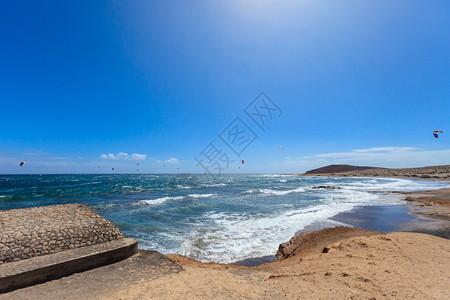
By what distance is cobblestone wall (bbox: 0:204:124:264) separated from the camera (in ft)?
15.7

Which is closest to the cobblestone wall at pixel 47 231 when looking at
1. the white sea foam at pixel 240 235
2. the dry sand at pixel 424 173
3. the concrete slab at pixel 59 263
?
the concrete slab at pixel 59 263

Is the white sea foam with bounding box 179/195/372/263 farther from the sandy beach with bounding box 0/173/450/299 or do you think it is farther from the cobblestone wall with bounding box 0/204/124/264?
the cobblestone wall with bounding box 0/204/124/264

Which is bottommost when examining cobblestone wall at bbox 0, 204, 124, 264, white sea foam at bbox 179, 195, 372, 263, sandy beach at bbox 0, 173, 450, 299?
white sea foam at bbox 179, 195, 372, 263

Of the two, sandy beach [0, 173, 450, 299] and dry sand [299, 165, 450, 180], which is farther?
dry sand [299, 165, 450, 180]

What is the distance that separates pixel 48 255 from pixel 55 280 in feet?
2.47

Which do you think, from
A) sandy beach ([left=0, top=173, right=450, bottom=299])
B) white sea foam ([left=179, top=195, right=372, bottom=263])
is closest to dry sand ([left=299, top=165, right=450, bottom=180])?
white sea foam ([left=179, top=195, right=372, bottom=263])

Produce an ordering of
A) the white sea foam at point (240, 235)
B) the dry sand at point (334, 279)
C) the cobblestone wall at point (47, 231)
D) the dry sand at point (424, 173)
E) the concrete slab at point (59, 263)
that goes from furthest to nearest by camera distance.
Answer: the dry sand at point (424, 173), the white sea foam at point (240, 235), the cobblestone wall at point (47, 231), the concrete slab at point (59, 263), the dry sand at point (334, 279)

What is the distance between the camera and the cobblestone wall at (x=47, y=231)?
4.79m

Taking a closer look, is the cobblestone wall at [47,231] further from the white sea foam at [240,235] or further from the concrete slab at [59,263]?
the white sea foam at [240,235]

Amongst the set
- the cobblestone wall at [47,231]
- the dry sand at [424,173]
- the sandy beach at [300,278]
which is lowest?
A: the sandy beach at [300,278]

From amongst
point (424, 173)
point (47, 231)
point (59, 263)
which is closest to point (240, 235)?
point (59, 263)

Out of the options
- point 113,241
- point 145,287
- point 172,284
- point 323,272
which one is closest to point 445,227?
point 323,272

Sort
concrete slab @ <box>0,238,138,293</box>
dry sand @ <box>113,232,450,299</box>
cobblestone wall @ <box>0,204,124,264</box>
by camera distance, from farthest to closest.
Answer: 1. cobblestone wall @ <box>0,204,124,264</box>
2. concrete slab @ <box>0,238,138,293</box>
3. dry sand @ <box>113,232,450,299</box>

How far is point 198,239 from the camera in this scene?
8.89 m
